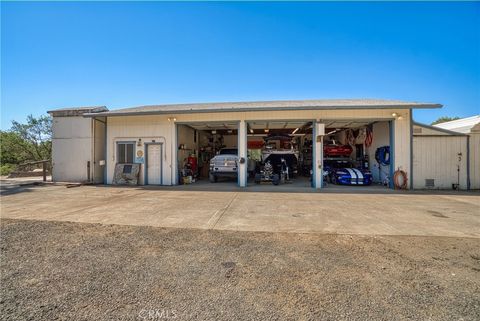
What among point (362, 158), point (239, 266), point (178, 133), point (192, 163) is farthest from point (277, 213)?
point (362, 158)

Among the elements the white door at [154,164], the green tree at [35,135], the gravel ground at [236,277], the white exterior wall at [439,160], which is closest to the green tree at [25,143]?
the green tree at [35,135]

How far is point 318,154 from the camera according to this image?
1012cm

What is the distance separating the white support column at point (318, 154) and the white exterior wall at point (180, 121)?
429 mm

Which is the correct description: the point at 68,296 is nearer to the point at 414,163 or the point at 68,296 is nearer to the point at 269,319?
the point at 269,319

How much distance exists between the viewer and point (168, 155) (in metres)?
10.9

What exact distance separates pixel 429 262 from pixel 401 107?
8.71 m

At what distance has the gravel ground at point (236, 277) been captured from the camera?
192cm

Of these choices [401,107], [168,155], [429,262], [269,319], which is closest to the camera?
[269,319]

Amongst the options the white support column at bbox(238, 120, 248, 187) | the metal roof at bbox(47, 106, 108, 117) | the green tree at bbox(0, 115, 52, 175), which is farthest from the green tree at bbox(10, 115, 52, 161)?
the white support column at bbox(238, 120, 248, 187)

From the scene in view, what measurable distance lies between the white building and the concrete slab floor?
3615 mm

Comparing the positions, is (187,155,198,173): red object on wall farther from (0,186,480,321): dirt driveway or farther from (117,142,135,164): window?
(0,186,480,321): dirt driveway

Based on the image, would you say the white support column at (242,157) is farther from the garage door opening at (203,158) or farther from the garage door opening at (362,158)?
the garage door opening at (362,158)

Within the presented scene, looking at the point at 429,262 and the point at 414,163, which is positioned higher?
the point at 414,163

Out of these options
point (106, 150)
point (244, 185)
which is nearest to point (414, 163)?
point (244, 185)
